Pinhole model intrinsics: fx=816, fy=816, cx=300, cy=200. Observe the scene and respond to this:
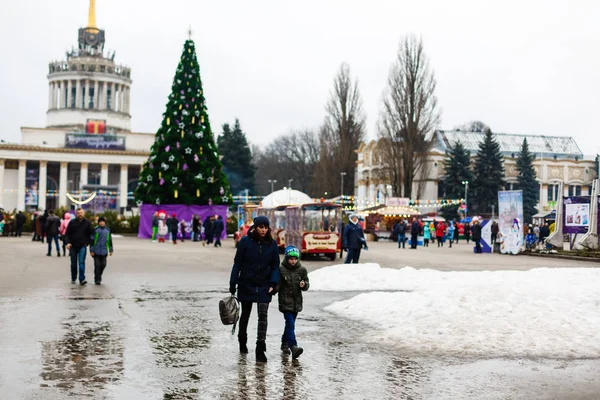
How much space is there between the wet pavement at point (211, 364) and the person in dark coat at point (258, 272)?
60 cm

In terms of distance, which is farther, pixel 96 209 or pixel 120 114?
pixel 120 114

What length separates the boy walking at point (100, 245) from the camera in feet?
57.0

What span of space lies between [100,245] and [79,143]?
98.4 m

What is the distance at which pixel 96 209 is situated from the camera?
3292 inches

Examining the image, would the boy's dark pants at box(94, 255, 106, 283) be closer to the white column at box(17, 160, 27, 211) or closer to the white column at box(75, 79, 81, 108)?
the white column at box(17, 160, 27, 211)

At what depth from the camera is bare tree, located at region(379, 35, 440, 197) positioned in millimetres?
60062

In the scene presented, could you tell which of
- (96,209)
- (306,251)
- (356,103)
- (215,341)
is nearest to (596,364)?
(215,341)

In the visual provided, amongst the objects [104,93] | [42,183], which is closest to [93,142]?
[42,183]

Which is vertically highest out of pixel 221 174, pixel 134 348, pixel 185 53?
pixel 185 53

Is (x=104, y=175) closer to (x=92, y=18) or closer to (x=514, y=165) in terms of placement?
(x=92, y=18)

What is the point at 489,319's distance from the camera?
10695 millimetres

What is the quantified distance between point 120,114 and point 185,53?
80296mm

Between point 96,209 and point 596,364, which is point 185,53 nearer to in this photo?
point 96,209

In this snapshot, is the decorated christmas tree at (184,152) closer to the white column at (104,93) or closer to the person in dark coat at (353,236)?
the person in dark coat at (353,236)
